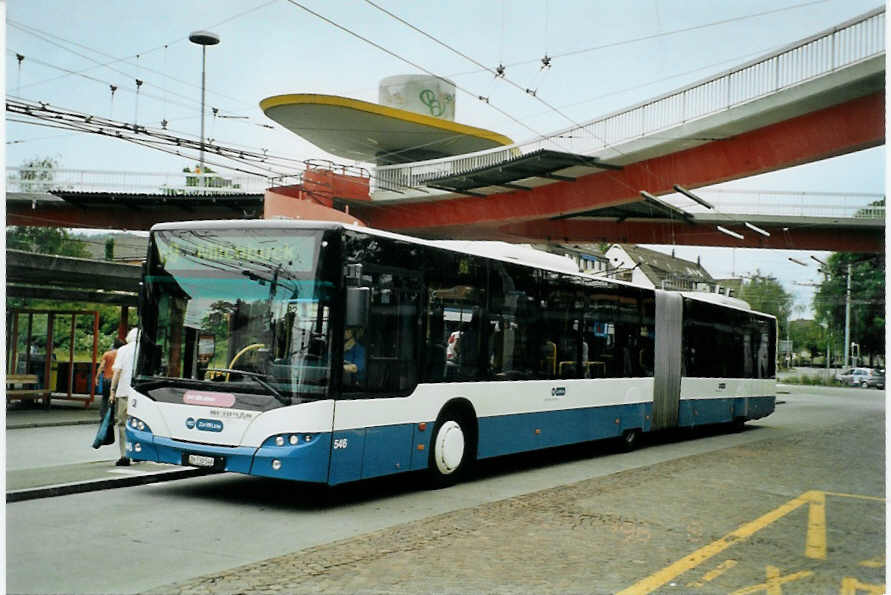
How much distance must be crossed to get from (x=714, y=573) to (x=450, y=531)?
96.0 inches

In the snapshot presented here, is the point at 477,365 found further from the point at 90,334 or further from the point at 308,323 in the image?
the point at 90,334

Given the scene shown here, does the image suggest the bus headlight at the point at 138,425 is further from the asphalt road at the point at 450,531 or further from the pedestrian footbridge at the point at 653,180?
the pedestrian footbridge at the point at 653,180

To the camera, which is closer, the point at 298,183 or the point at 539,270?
the point at 539,270

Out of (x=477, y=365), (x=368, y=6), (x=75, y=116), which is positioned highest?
(x=368, y=6)

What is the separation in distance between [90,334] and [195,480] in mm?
12972

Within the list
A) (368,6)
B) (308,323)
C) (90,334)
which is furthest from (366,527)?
(90,334)

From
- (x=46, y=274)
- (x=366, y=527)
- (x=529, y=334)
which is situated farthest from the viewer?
(x=46, y=274)

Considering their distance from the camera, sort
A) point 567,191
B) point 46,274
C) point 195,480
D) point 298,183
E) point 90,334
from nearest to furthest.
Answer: point 195,480
point 46,274
point 90,334
point 567,191
point 298,183

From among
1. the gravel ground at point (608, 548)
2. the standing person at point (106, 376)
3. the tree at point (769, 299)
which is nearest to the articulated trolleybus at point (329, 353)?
the gravel ground at point (608, 548)

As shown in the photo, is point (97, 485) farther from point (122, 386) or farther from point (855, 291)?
point (855, 291)

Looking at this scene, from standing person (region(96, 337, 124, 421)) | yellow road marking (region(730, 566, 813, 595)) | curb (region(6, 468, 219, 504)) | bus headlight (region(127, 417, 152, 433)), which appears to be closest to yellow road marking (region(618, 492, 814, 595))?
yellow road marking (region(730, 566, 813, 595))

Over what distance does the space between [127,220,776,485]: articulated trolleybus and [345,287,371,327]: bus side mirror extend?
0.01 meters

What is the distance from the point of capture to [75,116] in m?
13.9

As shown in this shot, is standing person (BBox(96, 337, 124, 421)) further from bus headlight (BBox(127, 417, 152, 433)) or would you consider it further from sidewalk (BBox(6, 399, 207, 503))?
bus headlight (BBox(127, 417, 152, 433))
